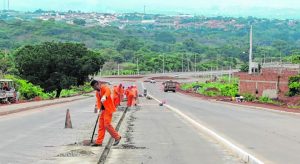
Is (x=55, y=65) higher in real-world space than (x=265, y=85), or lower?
higher

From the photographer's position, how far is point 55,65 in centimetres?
9188

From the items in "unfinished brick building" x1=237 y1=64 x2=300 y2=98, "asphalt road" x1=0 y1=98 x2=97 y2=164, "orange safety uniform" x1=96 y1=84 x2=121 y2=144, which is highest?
"orange safety uniform" x1=96 y1=84 x2=121 y2=144

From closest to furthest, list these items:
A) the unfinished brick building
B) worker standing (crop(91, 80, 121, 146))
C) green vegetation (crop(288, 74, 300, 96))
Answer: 1. worker standing (crop(91, 80, 121, 146))
2. green vegetation (crop(288, 74, 300, 96))
3. the unfinished brick building

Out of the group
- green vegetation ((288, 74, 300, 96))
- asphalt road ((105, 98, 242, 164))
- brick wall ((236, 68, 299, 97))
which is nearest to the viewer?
asphalt road ((105, 98, 242, 164))

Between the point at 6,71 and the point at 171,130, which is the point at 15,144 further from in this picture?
the point at 6,71

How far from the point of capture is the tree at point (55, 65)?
8981 centimetres

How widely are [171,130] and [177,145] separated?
19.8ft

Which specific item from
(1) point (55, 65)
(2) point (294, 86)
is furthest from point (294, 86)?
(1) point (55, 65)

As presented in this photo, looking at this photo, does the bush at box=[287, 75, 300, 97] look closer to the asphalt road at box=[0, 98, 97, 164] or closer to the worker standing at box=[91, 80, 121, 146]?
the asphalt road at box=[0, 98, 97, 164]

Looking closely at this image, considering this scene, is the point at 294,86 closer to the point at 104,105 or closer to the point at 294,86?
Answer: the point at 294,86

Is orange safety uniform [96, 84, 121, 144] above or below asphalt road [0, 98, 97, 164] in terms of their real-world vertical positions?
above

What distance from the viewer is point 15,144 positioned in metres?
18.0

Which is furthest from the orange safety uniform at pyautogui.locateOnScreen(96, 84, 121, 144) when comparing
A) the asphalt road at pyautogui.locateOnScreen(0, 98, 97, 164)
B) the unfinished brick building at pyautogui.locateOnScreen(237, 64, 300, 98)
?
the unfinished brick building at pyautogui.locateOnScreen(237, 64, 300, 98)

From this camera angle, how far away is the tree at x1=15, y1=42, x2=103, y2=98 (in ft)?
295
